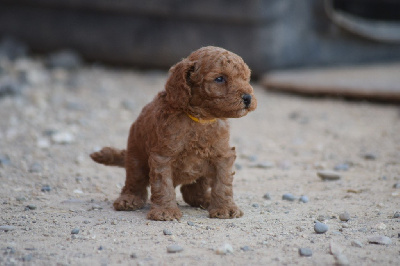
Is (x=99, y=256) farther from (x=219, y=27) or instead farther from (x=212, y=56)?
(x=219, y=27)

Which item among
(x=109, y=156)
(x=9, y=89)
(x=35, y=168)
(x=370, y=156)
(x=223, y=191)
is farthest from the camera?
(x=9, y=89)

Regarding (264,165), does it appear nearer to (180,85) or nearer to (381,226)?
(381,226)

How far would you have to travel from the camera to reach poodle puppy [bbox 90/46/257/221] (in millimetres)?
4344

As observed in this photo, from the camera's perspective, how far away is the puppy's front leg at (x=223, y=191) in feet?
15.3

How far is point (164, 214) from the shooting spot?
178 inches

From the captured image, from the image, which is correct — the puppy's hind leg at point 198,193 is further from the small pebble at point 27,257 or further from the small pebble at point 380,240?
the small pebble at point 27,257

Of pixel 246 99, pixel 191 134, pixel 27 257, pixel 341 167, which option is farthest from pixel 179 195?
pixel 27 257

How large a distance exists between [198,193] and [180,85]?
3.53ft

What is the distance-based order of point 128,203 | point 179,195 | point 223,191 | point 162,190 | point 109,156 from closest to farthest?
point 162,190 → point 223,191 → point 128,203 → point 109,156 → point 179,195

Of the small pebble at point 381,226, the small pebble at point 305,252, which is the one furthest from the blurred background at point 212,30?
the small pebble at point 305,252

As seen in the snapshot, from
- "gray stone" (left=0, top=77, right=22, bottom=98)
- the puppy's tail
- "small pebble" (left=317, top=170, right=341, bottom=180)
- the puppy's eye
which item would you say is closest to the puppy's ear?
the puppy's eye

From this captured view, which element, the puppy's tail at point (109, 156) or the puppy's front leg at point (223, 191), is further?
the puppy's tail at point (109, 156)

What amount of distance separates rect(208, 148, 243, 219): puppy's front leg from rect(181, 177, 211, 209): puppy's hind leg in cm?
30

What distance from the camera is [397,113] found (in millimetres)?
8516
